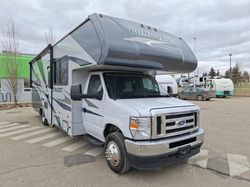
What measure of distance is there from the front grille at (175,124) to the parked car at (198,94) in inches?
845

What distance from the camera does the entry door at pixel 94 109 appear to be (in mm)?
5188

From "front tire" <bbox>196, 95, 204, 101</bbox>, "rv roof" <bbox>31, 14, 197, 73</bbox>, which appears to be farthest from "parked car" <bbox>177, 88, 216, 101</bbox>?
"rv roof" <bbox>31, 14, 197, 73</bbox>

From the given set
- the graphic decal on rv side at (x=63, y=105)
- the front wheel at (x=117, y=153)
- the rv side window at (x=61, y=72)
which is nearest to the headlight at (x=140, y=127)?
the front wheel at (x=117, y=153)

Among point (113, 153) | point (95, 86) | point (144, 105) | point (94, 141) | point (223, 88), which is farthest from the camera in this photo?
point (223, 88)

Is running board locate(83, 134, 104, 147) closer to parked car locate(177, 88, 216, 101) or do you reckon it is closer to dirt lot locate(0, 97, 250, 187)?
dirt lot locate(0, 97, 250, 187)

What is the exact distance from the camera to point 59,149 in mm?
6352

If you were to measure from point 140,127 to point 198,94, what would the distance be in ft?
75.3

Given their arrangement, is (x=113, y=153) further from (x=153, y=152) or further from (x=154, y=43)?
(x=154, y=43)

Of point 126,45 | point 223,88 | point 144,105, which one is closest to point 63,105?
point 126,45

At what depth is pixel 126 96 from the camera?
505 cm

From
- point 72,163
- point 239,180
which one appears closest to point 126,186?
point 72,163

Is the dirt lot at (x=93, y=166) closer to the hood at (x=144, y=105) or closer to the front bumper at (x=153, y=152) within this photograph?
the front bumper at (x=153, y=152)

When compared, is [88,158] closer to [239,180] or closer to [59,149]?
[59,149]

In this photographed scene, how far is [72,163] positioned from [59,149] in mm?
1259
